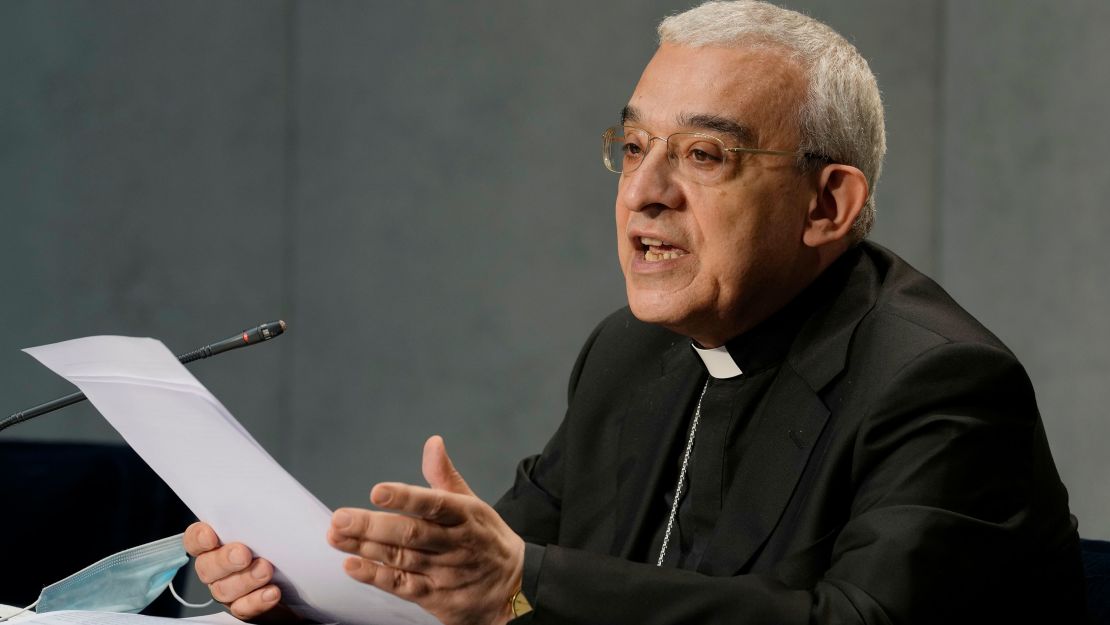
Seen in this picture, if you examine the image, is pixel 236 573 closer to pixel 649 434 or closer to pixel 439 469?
pixel 439 469

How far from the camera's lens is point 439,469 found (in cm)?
158

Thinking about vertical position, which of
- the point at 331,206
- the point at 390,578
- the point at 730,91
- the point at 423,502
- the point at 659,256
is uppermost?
the point at 730,91

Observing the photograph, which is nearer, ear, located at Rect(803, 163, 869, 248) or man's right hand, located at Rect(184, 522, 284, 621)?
man's right hand, located at Rect(184, 522, 284, 621)

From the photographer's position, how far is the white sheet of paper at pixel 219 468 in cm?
130

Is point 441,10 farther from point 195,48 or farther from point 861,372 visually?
point 861,372

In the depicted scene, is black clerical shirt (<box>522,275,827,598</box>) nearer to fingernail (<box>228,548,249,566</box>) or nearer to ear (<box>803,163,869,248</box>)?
ear (<box>803,163,869,248</box>)

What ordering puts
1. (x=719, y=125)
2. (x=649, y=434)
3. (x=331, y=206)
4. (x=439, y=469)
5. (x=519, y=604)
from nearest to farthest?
(x=519, y=604) < (x=439, y=469) < (x=719, y=125) < (x=649, y=434) < (x=331, y=206)

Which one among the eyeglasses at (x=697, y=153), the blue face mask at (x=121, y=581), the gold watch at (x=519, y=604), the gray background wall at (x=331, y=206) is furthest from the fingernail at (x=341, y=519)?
the gray background wall at (x=331, y=206)

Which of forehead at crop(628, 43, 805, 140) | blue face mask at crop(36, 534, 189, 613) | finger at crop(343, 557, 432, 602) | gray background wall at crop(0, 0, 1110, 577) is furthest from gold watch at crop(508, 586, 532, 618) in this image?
gray background wall at crop(0, 0, 1110, 577)

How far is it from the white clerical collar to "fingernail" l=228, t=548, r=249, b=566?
30.8 inches

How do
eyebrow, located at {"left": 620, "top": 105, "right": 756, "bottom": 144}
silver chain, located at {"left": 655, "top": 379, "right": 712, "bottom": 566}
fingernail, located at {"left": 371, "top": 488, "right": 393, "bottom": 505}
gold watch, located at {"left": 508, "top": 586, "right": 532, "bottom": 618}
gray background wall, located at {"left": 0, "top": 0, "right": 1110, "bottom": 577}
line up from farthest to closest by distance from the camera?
gray background wall, located at {"left": 0, "top": 0, "right": 1110, "bottom": 577} < silver chain, located at {"left": 655, "top": 379, "right": 712, "bottom": 566} < eyebrow, located at {"left": 620, "top": 105, "right": 756, "bottom": 144} < gold watch, located at {"left": 508, "top": 586, "right": 532, "bottom": 618} < fingernail, located at {"left": 371, "top": 488, "right": 393, "bottom": 505}

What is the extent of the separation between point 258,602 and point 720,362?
79 cm

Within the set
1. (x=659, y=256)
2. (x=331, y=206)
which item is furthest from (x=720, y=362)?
(x=331, y=206)

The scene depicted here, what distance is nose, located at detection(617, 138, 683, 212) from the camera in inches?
70.3
